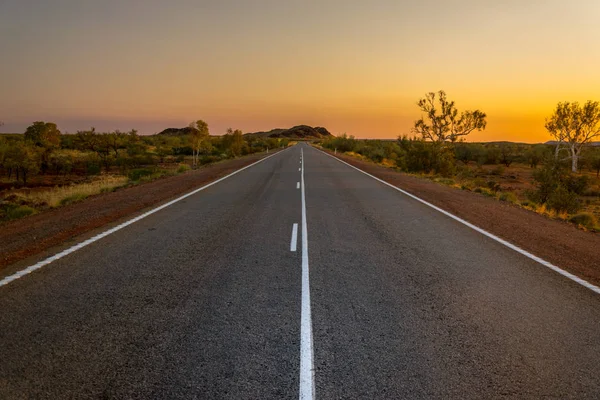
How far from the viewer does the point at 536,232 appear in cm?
885

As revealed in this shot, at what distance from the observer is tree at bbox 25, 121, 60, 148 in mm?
46619

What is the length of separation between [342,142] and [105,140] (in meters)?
44.6

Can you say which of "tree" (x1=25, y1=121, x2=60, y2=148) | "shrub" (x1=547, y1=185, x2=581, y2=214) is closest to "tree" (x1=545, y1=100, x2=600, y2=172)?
"shrub" (x1=547, y1=185, x2=581, y2=214)

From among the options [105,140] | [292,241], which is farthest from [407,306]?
[105,140]

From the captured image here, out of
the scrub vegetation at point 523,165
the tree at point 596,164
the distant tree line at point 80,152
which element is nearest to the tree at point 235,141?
the distant tree line at point 80,152

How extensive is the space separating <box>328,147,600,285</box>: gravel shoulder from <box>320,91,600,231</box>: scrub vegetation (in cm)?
147

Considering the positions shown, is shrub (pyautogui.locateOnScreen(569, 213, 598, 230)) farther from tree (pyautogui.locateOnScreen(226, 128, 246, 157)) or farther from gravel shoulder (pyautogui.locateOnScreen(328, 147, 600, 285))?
tree (pyautogui.locateOnScreen(226, 128, 246, 157))

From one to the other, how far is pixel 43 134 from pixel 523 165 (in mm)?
68161

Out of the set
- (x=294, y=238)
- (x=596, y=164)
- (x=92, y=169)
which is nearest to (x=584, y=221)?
(x=294, y=238)

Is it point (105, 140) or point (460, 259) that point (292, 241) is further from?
point (105, 140)

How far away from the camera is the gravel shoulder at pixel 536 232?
21.4 ft

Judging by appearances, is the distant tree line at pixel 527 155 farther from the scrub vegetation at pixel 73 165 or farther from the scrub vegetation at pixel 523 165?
the scrub vegetation at pixel 73 165

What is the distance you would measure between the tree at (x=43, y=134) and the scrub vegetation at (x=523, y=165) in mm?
40009

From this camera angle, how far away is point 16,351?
3422mm
